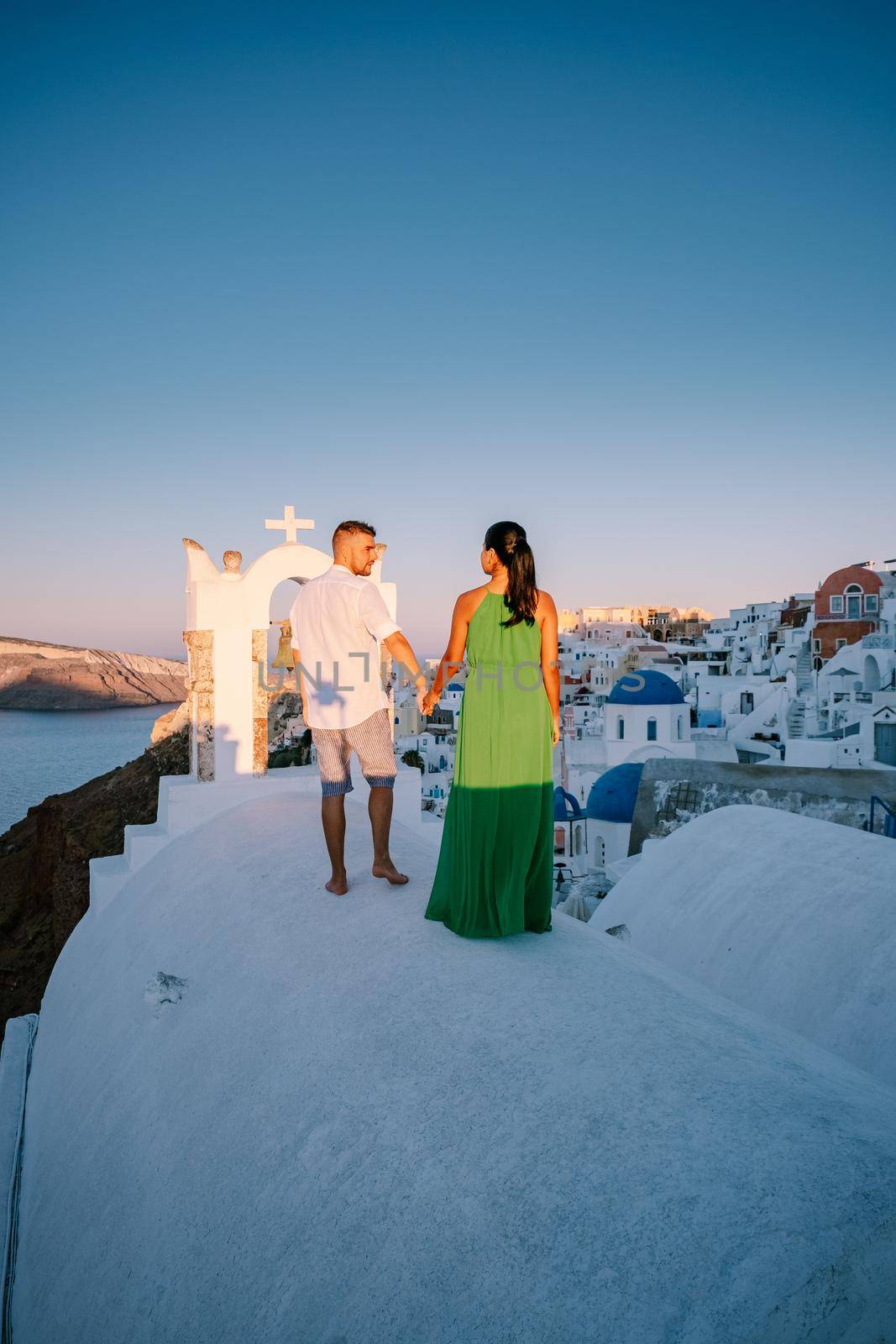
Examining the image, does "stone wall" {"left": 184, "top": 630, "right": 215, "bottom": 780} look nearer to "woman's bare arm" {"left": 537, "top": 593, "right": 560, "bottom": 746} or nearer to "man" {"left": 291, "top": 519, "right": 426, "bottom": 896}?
"man" {"left": 291, "top": 519, "right": 426, "bottom": 896}

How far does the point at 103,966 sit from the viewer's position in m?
5.05

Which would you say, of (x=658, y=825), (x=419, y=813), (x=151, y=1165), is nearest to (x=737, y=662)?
(x=658, y=825)

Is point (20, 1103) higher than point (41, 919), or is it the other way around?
point (20, 1103)

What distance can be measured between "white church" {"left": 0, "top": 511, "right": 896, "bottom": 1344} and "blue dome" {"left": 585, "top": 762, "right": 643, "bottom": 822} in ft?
47.2

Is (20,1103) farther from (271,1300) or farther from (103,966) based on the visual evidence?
(271,1300)

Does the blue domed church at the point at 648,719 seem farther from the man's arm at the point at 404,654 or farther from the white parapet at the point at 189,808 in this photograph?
the man's arm at the point at 404,654

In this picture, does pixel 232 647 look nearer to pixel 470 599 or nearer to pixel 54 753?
pixel 470 599

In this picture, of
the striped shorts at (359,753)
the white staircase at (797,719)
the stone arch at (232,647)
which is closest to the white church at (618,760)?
the white staircase at (797,719)

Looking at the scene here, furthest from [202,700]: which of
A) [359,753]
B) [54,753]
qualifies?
[54,753]

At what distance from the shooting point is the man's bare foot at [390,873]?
12.2 ft

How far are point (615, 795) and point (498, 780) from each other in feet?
54.9

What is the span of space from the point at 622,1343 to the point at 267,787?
4.72m

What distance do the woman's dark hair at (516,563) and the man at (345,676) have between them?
0.60 meters

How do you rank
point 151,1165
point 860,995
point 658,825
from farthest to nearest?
point 658,825 → point 860,995 → point 151,1165
